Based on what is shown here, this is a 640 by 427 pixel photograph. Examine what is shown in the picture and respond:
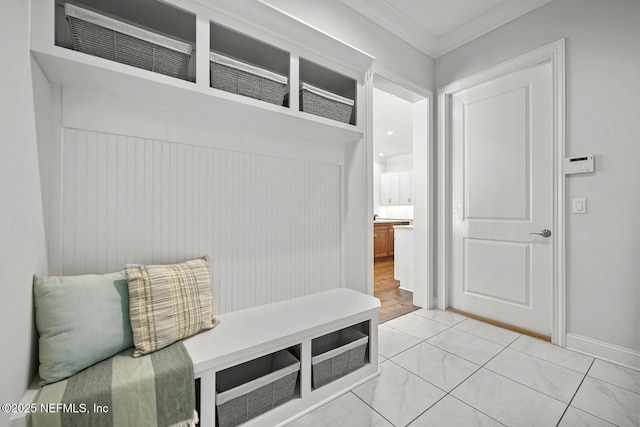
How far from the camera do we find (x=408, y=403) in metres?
1.49

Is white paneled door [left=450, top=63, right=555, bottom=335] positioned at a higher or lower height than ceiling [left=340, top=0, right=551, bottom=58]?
lower

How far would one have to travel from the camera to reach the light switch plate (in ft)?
6.50

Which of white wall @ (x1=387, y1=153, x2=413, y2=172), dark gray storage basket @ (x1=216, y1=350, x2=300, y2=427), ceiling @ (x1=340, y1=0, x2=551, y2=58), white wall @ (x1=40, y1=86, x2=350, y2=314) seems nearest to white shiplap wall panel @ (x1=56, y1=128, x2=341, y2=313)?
white wall @ (x1=40, y1=86, x2=350, y2=314)

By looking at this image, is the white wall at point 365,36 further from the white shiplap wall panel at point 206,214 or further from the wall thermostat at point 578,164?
the wall thermostat at point 578,164

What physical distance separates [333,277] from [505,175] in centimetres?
175

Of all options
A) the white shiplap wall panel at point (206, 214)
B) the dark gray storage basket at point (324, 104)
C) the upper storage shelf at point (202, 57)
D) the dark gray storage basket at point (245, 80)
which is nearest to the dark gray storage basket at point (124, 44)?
the upper storage shelf at point (202, 57)

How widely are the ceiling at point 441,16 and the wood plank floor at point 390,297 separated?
8.58 feet

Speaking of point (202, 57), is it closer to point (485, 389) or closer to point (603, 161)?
point (485, 389)

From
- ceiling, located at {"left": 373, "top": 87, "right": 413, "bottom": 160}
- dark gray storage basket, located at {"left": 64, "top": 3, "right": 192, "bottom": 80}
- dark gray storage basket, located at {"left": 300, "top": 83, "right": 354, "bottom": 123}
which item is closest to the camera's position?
dark gray storage basket, located at {"left": 64, "top": 3, "right": 192, "bottom": 80}

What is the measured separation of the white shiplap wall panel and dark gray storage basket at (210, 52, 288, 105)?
0.35 meters

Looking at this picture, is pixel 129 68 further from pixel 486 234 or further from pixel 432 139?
pixel 486 234

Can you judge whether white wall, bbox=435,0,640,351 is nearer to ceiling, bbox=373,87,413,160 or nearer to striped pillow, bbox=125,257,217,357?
ceiling, bbox=373,87,413,160

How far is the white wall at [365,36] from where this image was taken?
1.96 m

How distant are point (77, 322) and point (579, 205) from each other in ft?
9.68
